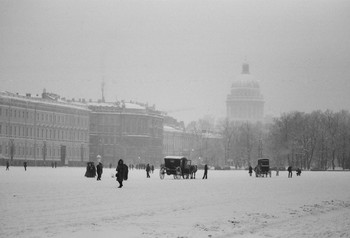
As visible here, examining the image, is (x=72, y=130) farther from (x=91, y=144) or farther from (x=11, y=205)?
(x=11, y=205)

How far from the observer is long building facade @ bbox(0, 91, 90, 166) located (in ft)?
427

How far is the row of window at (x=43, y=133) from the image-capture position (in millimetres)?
132012

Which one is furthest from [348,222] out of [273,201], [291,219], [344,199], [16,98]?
[16,98]

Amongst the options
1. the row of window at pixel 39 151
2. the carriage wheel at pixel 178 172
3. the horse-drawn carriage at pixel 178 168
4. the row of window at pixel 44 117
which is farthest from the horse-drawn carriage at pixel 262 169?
the row of window at pixel 44 117

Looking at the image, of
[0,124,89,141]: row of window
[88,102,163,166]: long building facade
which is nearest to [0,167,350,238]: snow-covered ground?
[0,124,89,141]: row of window

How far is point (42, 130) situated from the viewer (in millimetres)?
142750

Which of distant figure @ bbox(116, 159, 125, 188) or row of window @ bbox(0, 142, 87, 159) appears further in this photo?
row of window @ bbox(0, 142, 87, 159)

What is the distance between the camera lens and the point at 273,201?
33.2 metres

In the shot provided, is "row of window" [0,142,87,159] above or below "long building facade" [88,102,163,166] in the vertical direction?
below

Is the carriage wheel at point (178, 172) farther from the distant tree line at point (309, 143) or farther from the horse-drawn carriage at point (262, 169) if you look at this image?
the distant tree line at point (309, 143)

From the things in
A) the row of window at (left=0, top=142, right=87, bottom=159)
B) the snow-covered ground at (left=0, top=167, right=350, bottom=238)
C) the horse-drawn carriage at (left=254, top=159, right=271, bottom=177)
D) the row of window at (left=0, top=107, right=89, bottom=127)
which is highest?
the row of window at (left=0, top=107, right=89, bottom=127)

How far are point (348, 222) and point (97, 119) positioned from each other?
149396 mm

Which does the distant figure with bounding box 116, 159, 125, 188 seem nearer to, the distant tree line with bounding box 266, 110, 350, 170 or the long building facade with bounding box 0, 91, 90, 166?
the long building facade with bounding box 0, 91, 90, 166

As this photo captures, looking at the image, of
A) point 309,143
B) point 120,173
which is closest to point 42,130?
point 309,143
